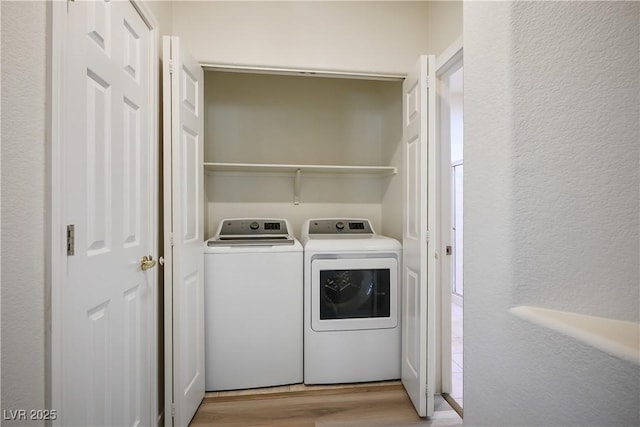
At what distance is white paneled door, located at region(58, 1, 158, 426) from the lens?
34.6 inches

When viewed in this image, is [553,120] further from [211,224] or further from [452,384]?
[211,224]

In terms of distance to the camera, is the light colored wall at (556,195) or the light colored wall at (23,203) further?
the light colored wall at (23,203)

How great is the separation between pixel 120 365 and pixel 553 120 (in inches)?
63.7

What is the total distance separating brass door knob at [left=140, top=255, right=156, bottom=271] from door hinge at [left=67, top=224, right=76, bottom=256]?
17.2 inches

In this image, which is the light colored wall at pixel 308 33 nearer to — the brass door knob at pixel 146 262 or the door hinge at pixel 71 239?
the brass door knob at pixel 146 262

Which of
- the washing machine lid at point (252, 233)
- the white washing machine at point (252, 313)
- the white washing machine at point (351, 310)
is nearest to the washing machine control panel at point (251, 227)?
the washing machine lid at point (252, 233)

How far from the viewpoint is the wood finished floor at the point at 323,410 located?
5.39ft

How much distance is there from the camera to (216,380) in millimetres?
1872

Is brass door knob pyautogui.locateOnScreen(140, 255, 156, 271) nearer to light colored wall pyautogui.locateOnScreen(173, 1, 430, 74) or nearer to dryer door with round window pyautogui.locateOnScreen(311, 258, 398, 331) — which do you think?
dryer door with round window pyautogui.locateOnScreen(311, 258, 398, 331)

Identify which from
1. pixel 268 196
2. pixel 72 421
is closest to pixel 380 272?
pixel 268 196

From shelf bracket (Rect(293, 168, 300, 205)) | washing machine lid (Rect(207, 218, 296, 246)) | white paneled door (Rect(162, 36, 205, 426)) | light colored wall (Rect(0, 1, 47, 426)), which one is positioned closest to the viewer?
light colored wall (Rect(0, 1, 47, 426))

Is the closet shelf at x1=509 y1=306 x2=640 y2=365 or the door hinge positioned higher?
the door hinge

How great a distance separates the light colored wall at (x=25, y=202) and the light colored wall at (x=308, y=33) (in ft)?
3.73

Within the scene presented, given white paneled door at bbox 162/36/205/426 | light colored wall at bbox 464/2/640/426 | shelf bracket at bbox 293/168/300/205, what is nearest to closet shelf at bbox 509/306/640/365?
light colored wall at bbox 464/2/640/426
